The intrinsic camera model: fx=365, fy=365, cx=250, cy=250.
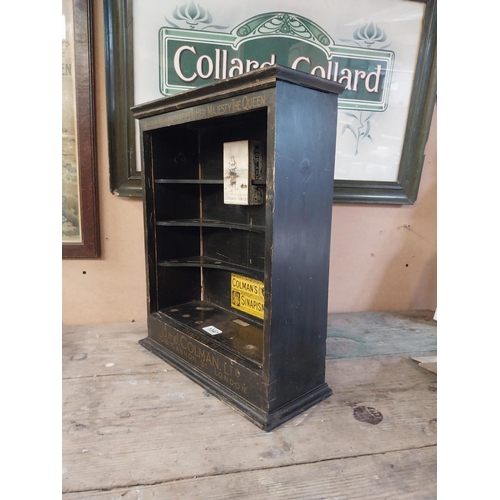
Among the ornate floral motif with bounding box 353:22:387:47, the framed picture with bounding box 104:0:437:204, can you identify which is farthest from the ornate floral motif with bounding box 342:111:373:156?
the ornate floral motif with bounding box 353:22:387:47

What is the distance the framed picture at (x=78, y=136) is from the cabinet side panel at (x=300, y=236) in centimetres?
114

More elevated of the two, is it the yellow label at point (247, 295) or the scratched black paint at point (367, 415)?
the yellow label at point (247, 295)

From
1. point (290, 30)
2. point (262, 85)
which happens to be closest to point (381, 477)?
point (262, 85)

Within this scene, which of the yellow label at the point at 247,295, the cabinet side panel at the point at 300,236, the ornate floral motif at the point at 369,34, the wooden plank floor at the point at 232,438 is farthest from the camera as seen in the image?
the ornate floral motif at the point at 369,34

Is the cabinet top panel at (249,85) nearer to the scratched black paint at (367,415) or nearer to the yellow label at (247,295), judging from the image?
the yellow label at (247,295)

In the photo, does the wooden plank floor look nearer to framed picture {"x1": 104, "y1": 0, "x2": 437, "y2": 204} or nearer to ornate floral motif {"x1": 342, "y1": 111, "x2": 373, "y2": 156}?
framed picture {"x1": 104, "y1": 0, "x2": 437, "y2": 204}

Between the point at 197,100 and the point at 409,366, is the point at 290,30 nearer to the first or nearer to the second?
the point at 197,100

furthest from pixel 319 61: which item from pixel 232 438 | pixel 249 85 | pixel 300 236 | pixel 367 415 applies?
pixel 232 438

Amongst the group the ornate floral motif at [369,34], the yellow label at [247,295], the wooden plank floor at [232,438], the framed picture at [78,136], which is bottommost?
the wooden plank floor at [232,438]

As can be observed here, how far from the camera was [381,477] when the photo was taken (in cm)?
97

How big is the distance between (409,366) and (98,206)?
166 centimetres

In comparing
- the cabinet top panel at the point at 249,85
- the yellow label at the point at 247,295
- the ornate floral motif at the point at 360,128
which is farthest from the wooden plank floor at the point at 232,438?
the ornate floral motif at the point at 360,128

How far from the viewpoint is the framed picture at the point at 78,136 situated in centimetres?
167

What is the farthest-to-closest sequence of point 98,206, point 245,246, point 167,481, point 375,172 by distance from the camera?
1. point 375,172
2. point 98,206
3. point 245,246
4. point 167,481
